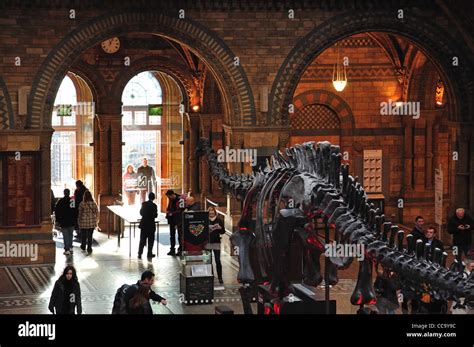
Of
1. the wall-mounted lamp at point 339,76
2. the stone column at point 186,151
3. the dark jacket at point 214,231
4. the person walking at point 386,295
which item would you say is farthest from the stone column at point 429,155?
the person walking at point 386,295

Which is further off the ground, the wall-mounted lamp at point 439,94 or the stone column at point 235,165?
the wall-mounted lamp at point 439,94

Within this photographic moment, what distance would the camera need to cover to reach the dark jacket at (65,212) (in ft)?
93.5

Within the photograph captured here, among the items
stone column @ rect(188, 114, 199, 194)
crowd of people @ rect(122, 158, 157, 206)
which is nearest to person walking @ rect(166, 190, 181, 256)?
stone column @ rect(188, 114, 199, 194)

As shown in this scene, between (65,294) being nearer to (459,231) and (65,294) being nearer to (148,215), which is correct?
(148,215)

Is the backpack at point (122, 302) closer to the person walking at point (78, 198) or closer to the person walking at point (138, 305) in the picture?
Answer: the person walking at point (138, 305)

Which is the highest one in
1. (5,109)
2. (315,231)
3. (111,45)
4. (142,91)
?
(111,45)

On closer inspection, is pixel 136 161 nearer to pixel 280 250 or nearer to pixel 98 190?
pixel 98 190

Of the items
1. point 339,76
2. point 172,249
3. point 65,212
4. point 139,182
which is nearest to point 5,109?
point 65,212

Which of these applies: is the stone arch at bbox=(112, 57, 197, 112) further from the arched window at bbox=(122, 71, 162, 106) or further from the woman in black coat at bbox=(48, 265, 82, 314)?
the woman in black coat at bbox=(48, 265, 82, 314)

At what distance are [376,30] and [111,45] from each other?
27.1 ft

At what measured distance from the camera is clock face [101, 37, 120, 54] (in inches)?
1321

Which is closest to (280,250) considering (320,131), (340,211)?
(340,211)

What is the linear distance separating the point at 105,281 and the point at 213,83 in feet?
32.5

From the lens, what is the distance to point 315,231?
1842cm
